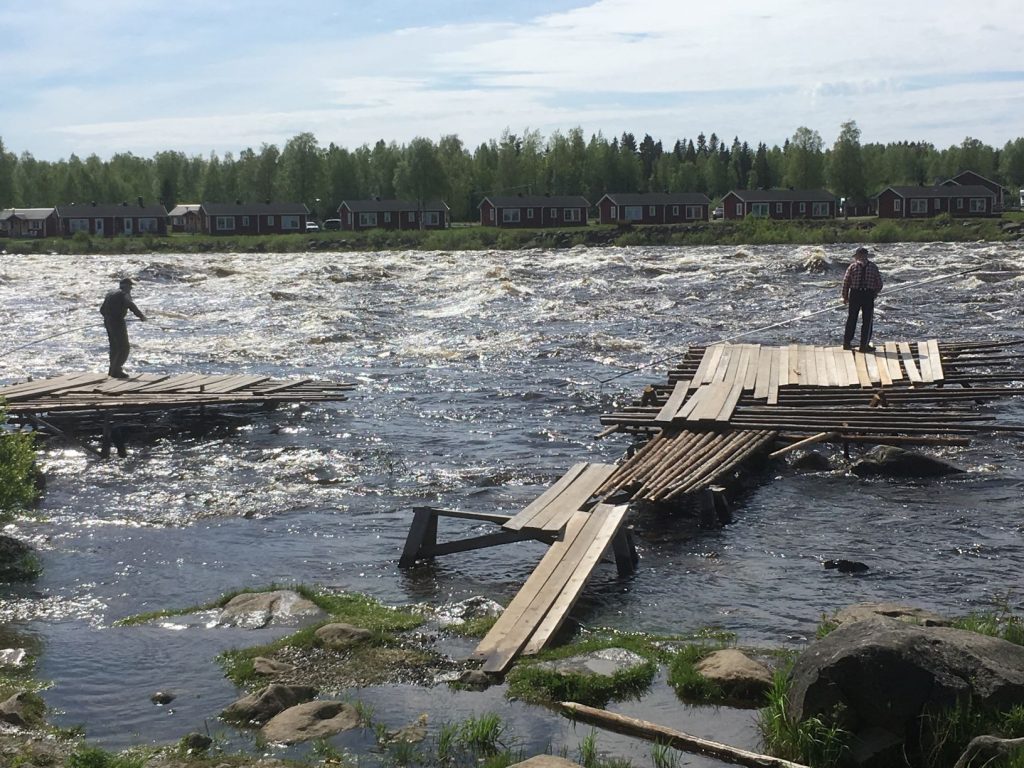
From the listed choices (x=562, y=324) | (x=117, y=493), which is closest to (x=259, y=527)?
(x=117, y=493)

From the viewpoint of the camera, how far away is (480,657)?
26.1 ft

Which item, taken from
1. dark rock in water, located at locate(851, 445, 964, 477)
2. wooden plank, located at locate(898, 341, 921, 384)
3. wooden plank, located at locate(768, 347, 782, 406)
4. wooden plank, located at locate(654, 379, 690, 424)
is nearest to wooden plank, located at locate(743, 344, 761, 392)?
wooden plank, located at locate(768, 347, 782, 406)

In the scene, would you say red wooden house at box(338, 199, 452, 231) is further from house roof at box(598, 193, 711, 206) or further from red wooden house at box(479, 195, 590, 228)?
house roof at box(598, 193, 711, 206)

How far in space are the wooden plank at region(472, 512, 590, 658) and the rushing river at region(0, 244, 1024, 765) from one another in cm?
46

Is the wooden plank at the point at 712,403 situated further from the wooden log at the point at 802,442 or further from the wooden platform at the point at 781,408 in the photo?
the wooden log at the point at 802,442

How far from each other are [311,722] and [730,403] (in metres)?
9.51

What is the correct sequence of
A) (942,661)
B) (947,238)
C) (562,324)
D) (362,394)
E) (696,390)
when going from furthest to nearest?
(947,238), (562,324), (362,394), (696,390), (942,661)

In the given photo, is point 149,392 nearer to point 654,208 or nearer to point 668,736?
point 668,736

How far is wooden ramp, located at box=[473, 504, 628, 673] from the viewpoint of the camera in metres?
8.09

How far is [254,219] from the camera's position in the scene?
4284 inches

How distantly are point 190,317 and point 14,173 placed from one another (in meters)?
108

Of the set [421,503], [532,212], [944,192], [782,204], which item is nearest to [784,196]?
[782,204]

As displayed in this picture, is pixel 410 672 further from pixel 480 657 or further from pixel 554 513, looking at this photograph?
pixel 554 513

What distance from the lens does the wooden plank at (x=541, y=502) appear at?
1052 centimetres
